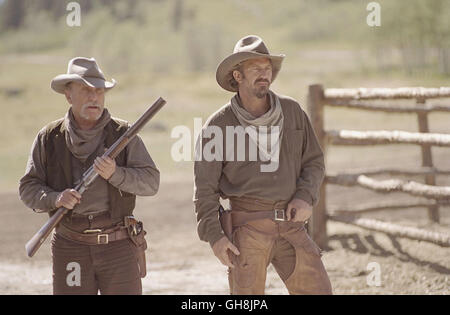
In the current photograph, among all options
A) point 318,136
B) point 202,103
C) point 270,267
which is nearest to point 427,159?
point 318,136

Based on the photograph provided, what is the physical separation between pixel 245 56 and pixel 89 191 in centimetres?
107

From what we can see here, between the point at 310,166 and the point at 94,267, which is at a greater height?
the point at 310,166

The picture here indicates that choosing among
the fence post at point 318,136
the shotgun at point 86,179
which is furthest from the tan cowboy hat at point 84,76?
the fence post at point 318,136

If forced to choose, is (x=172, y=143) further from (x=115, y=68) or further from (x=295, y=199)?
(x=115, y=68)

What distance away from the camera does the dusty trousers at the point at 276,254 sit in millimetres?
3623

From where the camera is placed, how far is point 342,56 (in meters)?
64.4

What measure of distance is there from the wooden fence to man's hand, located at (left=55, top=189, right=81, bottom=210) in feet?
11.9

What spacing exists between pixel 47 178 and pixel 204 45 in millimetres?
54486

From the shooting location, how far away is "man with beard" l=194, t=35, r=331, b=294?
3637 millimetres

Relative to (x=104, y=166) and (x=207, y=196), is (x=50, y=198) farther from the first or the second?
(x=207, y=196)

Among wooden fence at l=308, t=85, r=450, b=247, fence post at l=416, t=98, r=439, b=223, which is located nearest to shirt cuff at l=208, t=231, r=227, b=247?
wooden fence at l=308, t=85, r=450, b=247

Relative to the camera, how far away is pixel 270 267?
7234mm

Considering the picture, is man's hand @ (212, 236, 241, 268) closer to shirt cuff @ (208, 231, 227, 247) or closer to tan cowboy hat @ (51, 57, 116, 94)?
shirt cuff @ (208, 231, 227, 247)

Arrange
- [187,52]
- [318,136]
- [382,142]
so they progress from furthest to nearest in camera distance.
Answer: [187,52] < [318,136] < [382,142]
